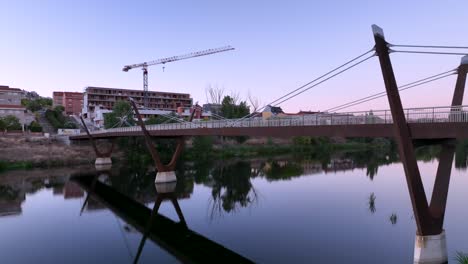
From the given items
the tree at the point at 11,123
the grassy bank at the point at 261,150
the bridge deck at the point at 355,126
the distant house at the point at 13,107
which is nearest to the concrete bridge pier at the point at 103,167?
the grassy bank at the point at 261,150

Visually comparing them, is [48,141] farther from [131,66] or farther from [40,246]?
[131,66]

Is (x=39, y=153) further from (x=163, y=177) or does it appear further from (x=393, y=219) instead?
(x=393, y=219)

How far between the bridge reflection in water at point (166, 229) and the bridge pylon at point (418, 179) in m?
7.98

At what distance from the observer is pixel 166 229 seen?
71.3ft

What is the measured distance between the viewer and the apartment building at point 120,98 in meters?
112

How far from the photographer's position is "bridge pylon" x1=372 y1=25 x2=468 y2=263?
13.1 meters

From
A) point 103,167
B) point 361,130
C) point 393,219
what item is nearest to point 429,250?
point 361,130

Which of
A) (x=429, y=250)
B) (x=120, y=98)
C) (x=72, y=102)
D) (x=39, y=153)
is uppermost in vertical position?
(x=120, y=98)

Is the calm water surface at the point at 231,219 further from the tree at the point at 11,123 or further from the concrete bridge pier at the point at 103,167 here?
the tree at the point at 11,123

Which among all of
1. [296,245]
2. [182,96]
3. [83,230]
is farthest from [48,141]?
[182,96]

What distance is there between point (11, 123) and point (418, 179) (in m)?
76.9

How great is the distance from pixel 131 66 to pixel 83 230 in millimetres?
126837

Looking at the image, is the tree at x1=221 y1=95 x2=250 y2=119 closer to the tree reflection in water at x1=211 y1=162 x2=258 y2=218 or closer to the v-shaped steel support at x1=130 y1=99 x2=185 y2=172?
the tree reflection in water at x1=211 y1=162 x2=258 y2=218

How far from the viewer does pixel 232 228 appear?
70.9 ft
